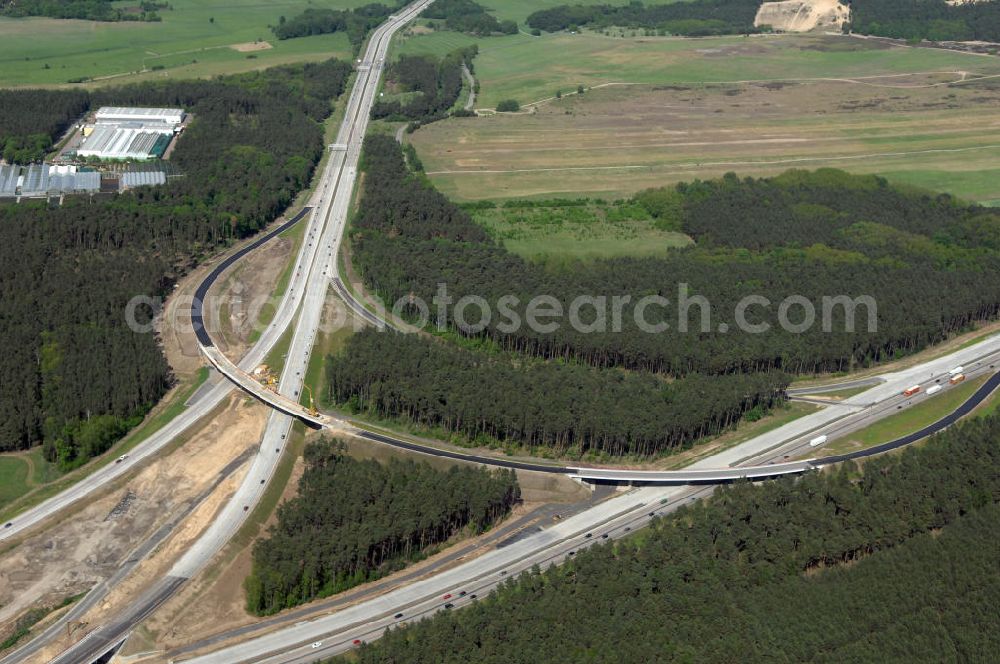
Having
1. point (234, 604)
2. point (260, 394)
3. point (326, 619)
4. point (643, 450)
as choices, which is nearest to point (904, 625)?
point (643, 450)

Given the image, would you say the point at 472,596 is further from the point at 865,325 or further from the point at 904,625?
the point at 865,325

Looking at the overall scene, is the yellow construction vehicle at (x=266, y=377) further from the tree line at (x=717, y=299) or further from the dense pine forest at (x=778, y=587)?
the dense pine forest at (x=778, y=587)

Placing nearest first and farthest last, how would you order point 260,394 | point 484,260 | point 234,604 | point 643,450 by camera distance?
point 234,604
point 643,450
point 260,394
point 484,260

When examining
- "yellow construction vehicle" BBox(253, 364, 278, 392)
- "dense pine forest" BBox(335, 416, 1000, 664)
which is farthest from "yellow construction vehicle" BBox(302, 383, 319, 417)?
"dense pine forest" BBox(335, 416, 1000, 664)

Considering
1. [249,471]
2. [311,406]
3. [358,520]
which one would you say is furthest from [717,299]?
[249,471]

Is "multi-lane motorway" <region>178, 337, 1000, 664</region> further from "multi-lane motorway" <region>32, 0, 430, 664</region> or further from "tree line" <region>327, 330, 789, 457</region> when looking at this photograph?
"multi-lane motorway" <region>32, 0, 430, 664</region>

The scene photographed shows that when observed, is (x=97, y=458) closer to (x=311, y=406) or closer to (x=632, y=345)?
(x=311, y=406)
